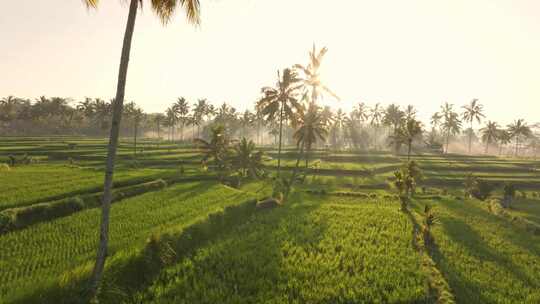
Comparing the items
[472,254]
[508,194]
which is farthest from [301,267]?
[508,194]

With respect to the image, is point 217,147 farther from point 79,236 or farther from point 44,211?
point 79,236

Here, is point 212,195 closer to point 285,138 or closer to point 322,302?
point 322,302

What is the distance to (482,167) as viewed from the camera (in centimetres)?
6319

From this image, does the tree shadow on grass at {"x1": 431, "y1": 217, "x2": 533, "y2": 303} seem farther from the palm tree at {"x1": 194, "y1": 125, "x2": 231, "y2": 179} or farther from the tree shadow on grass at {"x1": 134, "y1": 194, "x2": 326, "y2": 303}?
the palm tree at {"x1": 194, "y1": 125, "x2": 231, "y2": 179}

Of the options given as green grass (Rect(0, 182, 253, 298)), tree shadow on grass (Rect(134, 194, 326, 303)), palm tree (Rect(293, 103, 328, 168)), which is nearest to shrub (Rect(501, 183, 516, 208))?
palm tree (Rect(293, 103, 328, 168))

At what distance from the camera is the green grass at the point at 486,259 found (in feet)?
47.4

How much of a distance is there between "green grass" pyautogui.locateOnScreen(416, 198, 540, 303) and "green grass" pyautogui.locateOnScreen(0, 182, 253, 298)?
15613 mm

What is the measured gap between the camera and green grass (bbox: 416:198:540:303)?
47.4 ft

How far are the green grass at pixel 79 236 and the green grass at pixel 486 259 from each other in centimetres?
1561

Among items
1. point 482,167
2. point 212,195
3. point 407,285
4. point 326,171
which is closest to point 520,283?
point 407,285

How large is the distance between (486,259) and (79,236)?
76.6 feet

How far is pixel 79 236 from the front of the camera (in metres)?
16.8

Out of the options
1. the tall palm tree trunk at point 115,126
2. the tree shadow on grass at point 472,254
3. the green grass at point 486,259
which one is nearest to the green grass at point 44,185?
the tall palm tree trunk at point 115,126

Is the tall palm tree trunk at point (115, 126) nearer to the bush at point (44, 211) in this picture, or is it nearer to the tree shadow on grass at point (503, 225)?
the bush at point (44, 211)
